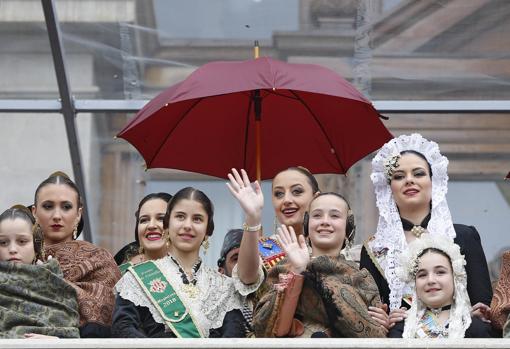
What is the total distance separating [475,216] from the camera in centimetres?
1001

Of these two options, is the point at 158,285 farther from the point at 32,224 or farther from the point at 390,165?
the point at 390,165

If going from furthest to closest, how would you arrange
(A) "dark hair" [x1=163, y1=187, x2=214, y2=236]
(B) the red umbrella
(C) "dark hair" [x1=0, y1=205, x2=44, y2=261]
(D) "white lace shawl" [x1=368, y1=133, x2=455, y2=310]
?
1. (B) the red umbrella
2. (D) "white lace shawl" [x1=368, y1=133, x2=455, y2=310]
3. (A) "dark hair" [x1=163, y1=187, x2=214, y2=236]
4. (C) "dark hair" [x1=0, y1=205, x2=44, y2=261]

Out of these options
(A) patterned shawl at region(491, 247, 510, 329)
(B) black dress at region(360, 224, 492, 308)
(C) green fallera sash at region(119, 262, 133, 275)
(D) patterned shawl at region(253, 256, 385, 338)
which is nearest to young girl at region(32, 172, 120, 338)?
(C) green fallera sash at region(119, 262, 133, 275)

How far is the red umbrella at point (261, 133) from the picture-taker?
809 centimetres

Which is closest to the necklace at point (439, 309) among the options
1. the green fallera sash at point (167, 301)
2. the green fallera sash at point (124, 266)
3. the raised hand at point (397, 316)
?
the raised hand at point (397, 316)

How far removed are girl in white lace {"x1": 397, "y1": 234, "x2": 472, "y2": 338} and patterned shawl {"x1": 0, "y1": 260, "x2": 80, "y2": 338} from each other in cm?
161

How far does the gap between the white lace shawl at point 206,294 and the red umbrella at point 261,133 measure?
1232 millimetres

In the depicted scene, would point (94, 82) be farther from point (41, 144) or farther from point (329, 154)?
point (329, 154)

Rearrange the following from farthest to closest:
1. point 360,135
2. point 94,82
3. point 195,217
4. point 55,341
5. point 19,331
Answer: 1. point 94,82
2. point 360,135
3. point 195,217
4. point 19,331
5. point 55,341

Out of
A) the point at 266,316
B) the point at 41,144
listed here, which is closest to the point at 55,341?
the point at 266,316

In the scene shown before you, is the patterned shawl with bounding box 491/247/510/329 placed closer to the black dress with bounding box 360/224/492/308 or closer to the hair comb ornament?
the black dress with bounding box 360/224/492/308

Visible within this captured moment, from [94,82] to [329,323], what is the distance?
3.82 metres

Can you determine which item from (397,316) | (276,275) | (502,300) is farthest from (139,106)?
(502,300)

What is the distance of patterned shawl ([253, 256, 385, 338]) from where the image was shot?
6449mm
